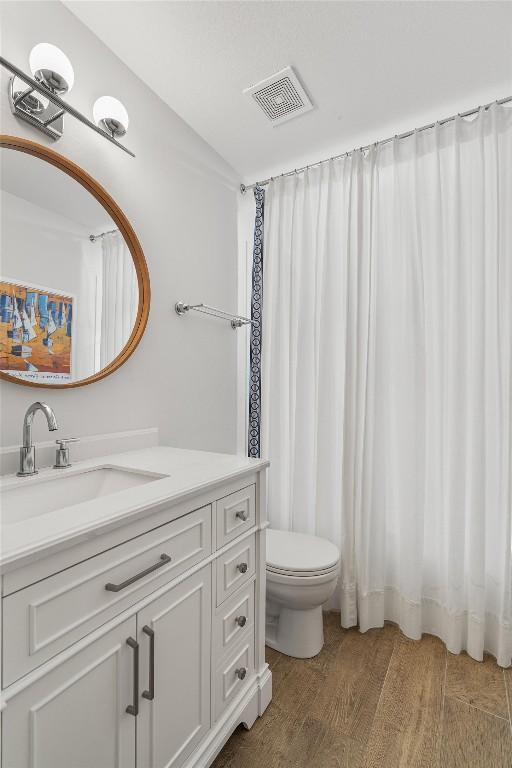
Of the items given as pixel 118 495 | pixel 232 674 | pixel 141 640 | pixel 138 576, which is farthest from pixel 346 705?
pixel 118 495

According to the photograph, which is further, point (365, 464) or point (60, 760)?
point (365, 464)

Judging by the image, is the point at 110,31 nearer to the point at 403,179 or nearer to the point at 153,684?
the point at 403,179

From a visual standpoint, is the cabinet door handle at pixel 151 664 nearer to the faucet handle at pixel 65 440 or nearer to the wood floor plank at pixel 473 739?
the faucet handle at pixel 65 440

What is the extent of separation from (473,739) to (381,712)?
0.30 meters

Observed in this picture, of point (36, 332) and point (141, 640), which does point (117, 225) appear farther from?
point (141, 640)

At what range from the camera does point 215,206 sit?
216 cm

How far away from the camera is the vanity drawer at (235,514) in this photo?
117cm

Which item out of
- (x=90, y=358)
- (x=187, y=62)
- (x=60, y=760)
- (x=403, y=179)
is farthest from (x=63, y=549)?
(x=403, y=179)

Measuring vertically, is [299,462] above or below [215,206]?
below

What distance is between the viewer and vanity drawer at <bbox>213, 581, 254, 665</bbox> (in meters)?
1.16

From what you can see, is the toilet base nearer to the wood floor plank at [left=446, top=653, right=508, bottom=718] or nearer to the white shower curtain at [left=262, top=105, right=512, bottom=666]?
the white shower curtain at [left=262, top=105, right=512, bottom=666]

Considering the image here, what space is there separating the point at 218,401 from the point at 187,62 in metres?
1.57

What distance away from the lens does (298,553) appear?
A: 175 cm

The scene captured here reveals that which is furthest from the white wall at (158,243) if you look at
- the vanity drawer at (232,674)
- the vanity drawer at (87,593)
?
the vanity drawer at (232,674)
